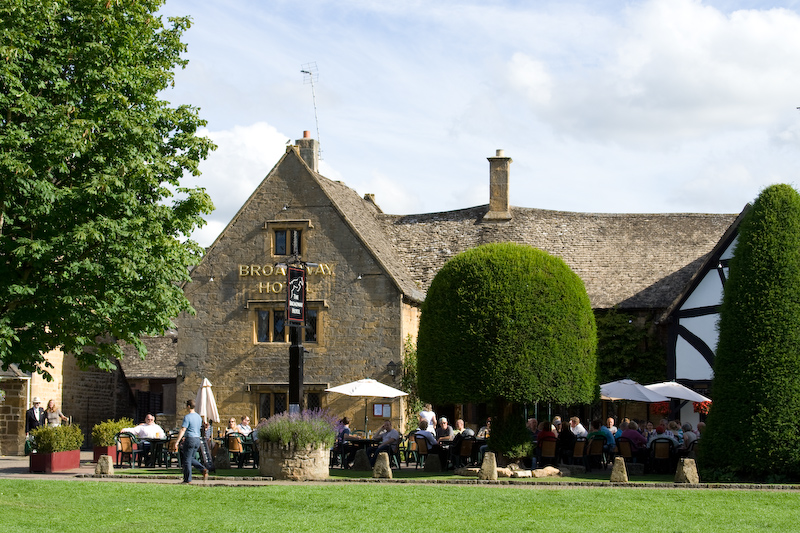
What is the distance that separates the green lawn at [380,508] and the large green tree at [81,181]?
329 centimetres

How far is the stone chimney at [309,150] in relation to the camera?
3497 cm

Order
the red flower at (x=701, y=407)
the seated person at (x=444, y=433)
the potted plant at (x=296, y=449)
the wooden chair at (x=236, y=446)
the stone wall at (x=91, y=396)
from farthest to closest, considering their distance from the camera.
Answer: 1. the stone wall at (x=91, y=396)
2. the red flower at (x=701, y=407)
3. the seated person at (x=444, y=433)
4. the wooden chair at (x=236, y=446)
5. the potted plant at (x=296, y=449)

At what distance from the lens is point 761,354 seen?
18188 mm

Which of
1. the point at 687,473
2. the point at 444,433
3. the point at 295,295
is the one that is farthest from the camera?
the point at 444,433

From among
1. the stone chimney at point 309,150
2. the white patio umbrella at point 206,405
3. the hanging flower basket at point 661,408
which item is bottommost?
the hanging flower basket at point 661,408

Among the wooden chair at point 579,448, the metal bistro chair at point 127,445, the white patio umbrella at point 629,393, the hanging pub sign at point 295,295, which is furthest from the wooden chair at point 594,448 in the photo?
the metal bistro chair at point 127,445

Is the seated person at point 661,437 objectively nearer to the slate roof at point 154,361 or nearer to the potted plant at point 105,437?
the potted plant at point 105,437

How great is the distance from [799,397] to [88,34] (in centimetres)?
1477

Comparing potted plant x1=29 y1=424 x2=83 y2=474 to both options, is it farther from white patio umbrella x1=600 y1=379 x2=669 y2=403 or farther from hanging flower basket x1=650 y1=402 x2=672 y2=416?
hanging flower basket x1=650 y1=402 x2=672 y2=416

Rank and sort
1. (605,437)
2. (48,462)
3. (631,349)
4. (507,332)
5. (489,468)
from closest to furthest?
(489,468)
(507,332)
(48,462)
(605,437)
(631,349)

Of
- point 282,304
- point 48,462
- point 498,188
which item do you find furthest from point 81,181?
point 498,188

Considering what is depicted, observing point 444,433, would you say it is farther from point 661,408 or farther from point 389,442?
point 661,408

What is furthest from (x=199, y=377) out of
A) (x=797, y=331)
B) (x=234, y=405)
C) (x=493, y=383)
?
(x=797, y=331)

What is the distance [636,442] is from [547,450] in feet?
7.75
